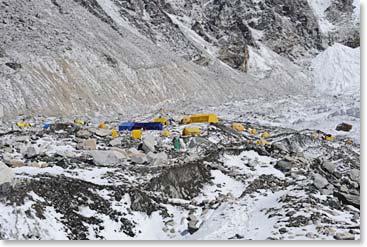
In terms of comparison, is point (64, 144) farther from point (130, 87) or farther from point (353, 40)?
point (353, 40)

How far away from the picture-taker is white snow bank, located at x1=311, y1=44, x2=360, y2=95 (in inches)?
2821

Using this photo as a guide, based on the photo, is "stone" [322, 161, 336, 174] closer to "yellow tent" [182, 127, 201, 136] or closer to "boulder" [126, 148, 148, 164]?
"yellow tent" [182, 127, 201, 136]

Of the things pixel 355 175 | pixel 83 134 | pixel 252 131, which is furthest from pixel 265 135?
pixel 83 134

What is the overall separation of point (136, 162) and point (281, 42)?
72000 millimetres

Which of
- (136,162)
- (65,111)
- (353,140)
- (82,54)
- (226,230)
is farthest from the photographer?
(82,54)

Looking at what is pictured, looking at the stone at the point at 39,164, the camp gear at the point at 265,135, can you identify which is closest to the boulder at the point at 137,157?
the stone at the point at 39,164

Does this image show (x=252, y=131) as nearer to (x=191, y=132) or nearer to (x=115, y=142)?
(x=191, y=132)

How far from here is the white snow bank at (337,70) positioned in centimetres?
7166

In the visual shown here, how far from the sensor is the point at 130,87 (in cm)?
4850

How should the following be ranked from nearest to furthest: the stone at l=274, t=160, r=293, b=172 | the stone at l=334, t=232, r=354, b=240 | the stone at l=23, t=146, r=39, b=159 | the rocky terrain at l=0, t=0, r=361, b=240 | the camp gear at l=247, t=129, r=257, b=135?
the stone at l=334, t=232, r=354, b=240, the rocky terrain at l=0, t=0, r=361, b=240, the stone at l=23, t=146, r=39, b=159, the stone at l=274, t=160, r=293, b=172, the camp gear at l=247, t=129, r=257, b=135

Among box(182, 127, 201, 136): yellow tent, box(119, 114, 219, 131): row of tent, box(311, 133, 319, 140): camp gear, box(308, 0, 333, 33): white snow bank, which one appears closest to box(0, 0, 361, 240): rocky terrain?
box(308, 0, 333, 33): white snow bank

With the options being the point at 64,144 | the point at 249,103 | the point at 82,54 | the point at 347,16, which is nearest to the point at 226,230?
the point at 64,144

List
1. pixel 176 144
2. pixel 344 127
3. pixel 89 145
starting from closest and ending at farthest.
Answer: pixel 89 145, pixel 176 144, pixel 344 127

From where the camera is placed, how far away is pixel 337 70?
7612cm
